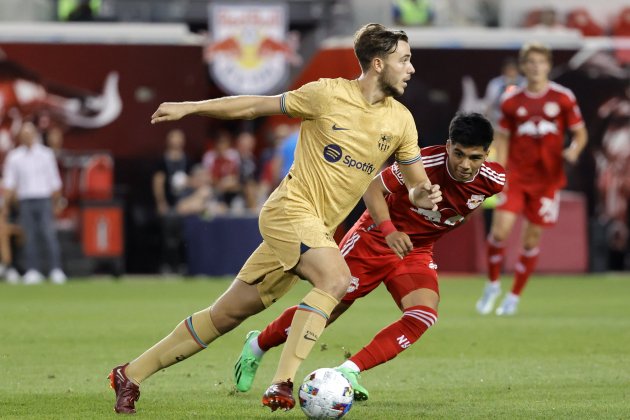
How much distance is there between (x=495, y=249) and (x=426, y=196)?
263 inches

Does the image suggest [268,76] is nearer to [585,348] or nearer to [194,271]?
[194,271]

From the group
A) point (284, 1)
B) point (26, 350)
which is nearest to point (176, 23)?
point (284, 1)

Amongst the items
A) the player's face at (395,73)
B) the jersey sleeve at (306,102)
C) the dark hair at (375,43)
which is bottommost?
the jersey sleeve at (306,102)

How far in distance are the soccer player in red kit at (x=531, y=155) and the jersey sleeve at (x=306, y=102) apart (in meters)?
6.81

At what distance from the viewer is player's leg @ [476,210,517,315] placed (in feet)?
46.7

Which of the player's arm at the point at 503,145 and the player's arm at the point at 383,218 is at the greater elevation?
the player's arm at the point at 383,218

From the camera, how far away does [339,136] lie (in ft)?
25.2

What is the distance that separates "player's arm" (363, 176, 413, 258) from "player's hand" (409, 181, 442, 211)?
20 centimetres

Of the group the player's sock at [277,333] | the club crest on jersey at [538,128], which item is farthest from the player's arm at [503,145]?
the player's sock at [277,333]

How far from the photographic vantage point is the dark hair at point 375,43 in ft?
25.4

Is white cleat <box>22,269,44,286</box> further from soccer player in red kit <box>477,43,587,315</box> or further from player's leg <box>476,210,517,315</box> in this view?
soccer player in red kit <box>477,43,587,315</box>

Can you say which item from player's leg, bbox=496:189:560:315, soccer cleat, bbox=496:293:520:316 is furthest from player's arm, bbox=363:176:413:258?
soccer cleat, bbox=496:293:520:316

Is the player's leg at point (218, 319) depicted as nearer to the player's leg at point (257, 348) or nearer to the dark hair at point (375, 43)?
the player's leg at point (257, 348)

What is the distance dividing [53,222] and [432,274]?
1336 centimetres
